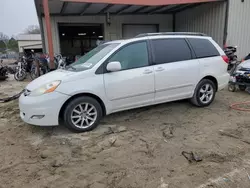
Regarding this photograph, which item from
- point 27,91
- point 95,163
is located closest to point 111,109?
point 95,163

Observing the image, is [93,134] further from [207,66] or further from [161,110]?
[207,66]

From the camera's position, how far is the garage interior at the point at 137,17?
9766mm

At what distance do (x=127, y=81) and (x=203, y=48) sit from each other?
2.18m

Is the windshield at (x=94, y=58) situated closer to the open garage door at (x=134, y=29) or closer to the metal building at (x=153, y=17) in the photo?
the metal building at (x=153, y=17)

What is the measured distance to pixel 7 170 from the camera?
286 cm

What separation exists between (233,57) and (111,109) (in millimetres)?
7189

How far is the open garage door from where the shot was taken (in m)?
12.4

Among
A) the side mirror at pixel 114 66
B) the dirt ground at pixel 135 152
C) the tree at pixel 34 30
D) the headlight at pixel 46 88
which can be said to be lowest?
the dirt ground at pixel 135 152

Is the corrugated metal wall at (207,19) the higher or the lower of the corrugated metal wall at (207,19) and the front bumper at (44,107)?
the higher

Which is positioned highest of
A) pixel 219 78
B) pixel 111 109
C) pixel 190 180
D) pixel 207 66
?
pixel 207 66

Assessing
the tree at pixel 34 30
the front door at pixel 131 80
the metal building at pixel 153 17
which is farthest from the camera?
the tree at pixel 34 30

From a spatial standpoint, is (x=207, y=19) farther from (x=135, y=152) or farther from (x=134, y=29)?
(x=135, y=152)

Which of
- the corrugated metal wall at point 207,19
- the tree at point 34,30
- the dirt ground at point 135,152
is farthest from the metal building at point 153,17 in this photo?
the tree at point 34,30

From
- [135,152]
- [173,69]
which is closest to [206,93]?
[173,69]
